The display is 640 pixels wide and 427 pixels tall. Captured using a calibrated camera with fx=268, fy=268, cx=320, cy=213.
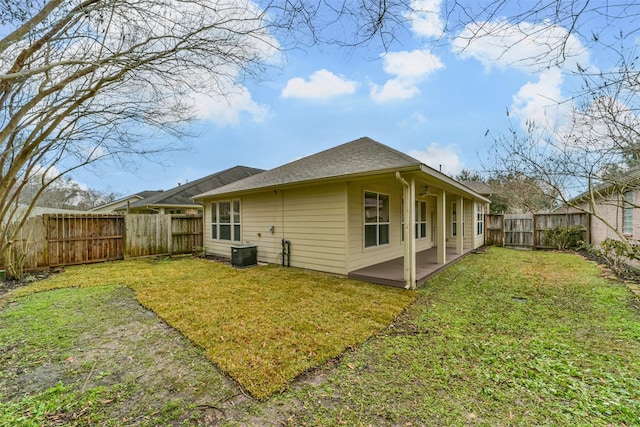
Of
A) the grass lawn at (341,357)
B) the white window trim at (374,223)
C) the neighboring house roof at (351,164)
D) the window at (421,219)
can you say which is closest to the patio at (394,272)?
the grass lawn at (341,357)

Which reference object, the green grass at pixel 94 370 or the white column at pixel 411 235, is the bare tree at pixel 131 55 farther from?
the white column at pixel 411 235

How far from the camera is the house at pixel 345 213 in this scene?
554cm

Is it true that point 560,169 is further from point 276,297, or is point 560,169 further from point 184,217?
point 184,217

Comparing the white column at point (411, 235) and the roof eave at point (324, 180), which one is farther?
the white column at point (411, 235)

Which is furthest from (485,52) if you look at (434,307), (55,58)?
(55,58)

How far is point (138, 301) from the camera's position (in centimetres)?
468

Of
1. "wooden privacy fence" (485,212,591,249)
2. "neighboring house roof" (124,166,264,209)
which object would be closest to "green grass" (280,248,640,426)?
"wooden privacy fence" (485,212,591,249)

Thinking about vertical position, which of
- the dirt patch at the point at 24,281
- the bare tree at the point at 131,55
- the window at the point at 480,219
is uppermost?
the bare tree at the point at 131,55

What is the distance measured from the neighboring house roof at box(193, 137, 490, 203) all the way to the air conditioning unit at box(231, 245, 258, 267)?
1.78 m

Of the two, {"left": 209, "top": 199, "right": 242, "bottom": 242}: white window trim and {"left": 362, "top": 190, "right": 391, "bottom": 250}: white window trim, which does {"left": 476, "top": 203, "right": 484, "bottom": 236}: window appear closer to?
{"left": 362, "top": 190, "right": 391, "bottom": 250}: white window trim

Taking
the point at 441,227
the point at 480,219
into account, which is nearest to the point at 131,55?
the point at 441,227

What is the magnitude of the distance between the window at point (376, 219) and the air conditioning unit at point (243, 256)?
3524 millimetres

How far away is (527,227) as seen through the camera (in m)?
12.3

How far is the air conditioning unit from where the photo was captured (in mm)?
7879
